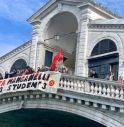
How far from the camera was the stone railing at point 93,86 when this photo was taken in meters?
23.5

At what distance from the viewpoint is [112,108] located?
23484 millimetres

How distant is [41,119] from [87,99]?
751 centimetres

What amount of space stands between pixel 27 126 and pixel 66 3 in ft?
29.5

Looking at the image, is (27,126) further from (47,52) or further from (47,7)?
(47,7)

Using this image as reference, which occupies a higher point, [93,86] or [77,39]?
[77,39]

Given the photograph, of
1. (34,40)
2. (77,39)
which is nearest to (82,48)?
(77,39)

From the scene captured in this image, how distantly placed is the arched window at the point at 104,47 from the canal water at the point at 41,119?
463 centimetres

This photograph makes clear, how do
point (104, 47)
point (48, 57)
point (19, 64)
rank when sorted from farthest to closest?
point (19, 64) → point (48, 57) → point (104, 47)

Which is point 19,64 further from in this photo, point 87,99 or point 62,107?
point 87,99

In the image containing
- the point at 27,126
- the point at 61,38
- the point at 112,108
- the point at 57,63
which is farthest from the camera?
the point at 61,38

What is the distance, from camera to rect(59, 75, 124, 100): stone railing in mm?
23517

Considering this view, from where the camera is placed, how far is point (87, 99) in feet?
80.4

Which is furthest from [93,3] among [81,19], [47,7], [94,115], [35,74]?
[94,115]

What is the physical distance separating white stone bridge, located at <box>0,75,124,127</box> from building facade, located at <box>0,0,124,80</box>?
4.11 m
